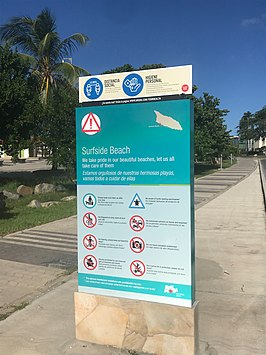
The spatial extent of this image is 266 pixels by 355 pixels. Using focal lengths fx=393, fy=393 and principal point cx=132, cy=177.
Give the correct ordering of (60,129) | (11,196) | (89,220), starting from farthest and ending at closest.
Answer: (60,129), (11,196), (89,220)

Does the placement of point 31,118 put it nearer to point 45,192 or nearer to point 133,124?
point 45,192

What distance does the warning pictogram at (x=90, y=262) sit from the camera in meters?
3.55

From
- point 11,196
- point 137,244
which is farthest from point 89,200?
point 11,196

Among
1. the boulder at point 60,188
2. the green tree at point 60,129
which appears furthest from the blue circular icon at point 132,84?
the boulder at point 60,188

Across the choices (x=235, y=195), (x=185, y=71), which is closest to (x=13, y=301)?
(x=185, y=71)

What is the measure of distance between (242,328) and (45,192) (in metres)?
12.9

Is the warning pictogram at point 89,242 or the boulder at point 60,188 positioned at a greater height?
the warning pictogram at point 89,242

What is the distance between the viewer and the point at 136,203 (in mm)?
3330

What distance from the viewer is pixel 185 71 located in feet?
10.0

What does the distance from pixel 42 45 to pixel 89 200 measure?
2252 cm

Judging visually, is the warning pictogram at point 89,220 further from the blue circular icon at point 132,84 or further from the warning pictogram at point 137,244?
the blue circular icon at point 132,84

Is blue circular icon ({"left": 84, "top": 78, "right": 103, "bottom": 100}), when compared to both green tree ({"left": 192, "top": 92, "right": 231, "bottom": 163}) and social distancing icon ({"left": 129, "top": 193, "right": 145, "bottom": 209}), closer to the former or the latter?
social distancing icon ({"left": 129, "top": 193, "right": 145, "bottom": 209})

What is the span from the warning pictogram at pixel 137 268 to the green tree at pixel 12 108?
42.5ft

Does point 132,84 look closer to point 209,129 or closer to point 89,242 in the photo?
point 89,242
